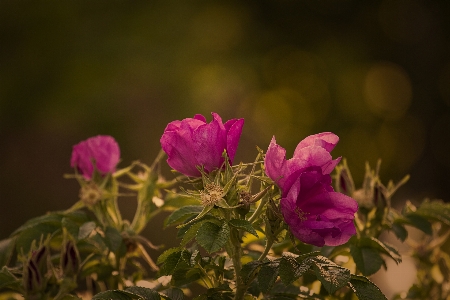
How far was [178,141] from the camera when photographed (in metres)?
0.68

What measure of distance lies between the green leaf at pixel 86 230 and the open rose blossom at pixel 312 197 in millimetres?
276

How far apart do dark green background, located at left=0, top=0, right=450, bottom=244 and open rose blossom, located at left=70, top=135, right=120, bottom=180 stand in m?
3.32

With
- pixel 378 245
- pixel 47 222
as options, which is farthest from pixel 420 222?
pixel 47 222

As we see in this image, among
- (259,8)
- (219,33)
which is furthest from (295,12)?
(219,33)

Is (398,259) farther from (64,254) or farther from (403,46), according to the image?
(403,46)

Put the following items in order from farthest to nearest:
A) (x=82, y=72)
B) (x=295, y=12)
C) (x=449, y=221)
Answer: (x=295, y=12) < (x=82, y=72) < (x=449, y=221)

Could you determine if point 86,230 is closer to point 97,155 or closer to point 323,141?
point 97,155

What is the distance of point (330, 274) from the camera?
0.64m

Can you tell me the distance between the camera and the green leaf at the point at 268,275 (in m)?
0.61

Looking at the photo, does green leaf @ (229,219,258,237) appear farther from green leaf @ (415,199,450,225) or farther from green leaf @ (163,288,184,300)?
green leaf @ (415,199,450,225)

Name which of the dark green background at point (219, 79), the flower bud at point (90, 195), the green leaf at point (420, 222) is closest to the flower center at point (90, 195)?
the flower bud at point (90, 195)

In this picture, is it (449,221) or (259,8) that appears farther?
(259,8)

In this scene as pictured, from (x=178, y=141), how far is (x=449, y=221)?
426 mm

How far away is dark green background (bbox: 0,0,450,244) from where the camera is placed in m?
4.37
